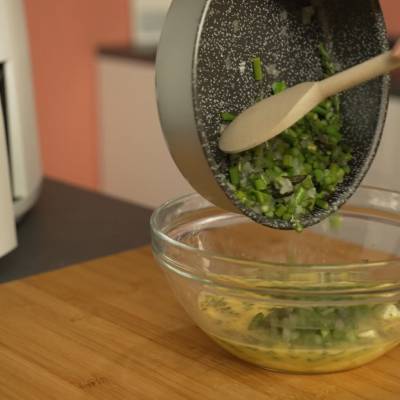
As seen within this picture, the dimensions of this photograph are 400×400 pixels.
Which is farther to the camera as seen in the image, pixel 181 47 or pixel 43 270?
pixel 43 270

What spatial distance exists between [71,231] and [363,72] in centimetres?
64

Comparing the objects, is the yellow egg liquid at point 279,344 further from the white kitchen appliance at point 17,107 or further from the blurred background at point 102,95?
the blurred background at point 102,95

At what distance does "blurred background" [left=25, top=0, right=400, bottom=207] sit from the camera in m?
2.53

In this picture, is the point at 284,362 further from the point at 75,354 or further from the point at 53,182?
the point at 53,182

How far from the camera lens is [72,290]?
45.4 inches

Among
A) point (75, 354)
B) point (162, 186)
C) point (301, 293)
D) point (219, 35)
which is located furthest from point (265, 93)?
point (162, 186)

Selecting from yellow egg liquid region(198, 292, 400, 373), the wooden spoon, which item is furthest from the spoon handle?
yellow egg liquid region(198, 292, 400, 373)

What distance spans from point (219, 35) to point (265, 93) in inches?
4.3

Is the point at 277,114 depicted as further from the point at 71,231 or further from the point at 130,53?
the point at 130,53

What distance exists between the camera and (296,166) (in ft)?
3.32

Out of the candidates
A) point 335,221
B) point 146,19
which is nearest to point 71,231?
point 335,221

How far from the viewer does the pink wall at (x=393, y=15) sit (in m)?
2.80

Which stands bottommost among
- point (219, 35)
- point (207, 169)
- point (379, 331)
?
point (379, 331)

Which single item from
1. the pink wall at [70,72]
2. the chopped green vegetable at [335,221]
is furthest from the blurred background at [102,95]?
the chopped green vegetable at [335,221]
